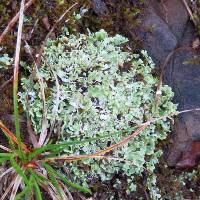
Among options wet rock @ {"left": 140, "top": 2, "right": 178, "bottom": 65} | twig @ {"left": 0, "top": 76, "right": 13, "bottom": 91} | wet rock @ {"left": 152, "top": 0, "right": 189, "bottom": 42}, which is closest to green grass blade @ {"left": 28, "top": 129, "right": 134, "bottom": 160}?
twig @ {"left": 0, "top": 76, "right": 13, "bottom": 91}

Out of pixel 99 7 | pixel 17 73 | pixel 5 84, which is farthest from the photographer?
pixel 99 7

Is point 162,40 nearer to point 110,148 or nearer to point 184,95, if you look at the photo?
point 184,95

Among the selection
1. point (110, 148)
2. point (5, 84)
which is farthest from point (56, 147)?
point (5, 84)

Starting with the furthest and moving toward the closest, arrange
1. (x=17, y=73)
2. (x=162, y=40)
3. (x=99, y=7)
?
(x=162, y=40), (x=99, y=7), (x=17, y=73)

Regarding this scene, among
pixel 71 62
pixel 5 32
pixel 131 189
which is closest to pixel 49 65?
pixel 71 62

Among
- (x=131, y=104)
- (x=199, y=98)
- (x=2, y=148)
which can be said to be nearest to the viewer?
(x=2, y=148)

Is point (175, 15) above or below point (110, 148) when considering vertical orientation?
above

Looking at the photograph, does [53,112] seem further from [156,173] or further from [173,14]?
[173,14]
